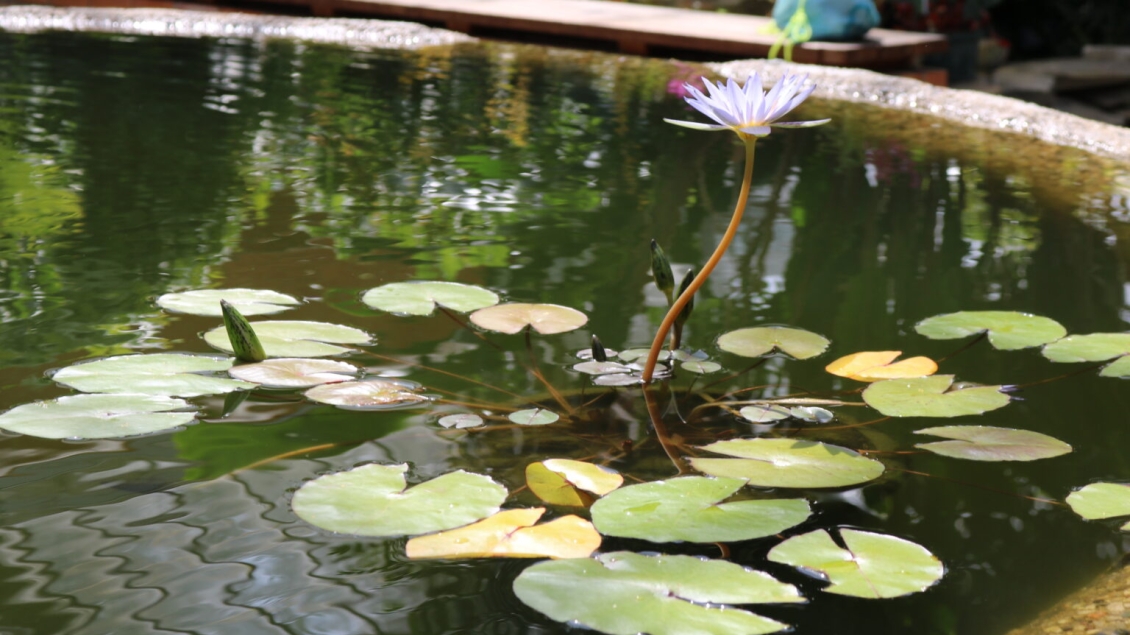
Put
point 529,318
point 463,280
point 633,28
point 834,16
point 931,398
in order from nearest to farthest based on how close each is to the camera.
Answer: point 931,398 < point 529,318 < point 463,280 < point 834,16 < point 633,28

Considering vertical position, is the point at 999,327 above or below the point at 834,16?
below

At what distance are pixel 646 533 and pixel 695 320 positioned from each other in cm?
74

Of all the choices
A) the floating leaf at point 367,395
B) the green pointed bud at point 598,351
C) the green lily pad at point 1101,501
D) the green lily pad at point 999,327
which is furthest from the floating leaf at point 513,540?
the green lily pad at point 999,327

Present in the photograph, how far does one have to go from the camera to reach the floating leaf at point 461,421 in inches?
52.1

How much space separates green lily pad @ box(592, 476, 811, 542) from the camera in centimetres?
103

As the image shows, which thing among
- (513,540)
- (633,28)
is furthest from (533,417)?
(633,28)

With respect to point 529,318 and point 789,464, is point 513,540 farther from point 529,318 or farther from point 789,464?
point 529,318

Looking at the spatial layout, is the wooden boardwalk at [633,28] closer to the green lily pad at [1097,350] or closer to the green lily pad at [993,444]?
the green lily pad at [1097,350]

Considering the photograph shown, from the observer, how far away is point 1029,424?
4.56 feet

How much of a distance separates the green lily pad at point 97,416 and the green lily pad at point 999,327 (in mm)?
1118

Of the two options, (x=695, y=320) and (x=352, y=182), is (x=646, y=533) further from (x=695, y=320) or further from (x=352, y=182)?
(x=352, y=182)

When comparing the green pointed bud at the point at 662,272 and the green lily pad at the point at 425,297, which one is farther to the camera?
the green lily pad at the point at 425,297

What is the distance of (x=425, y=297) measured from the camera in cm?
169

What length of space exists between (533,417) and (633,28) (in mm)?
4362
